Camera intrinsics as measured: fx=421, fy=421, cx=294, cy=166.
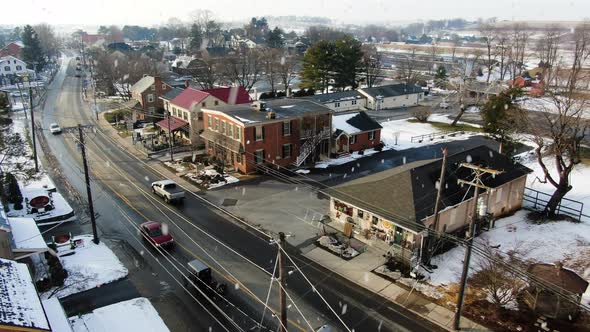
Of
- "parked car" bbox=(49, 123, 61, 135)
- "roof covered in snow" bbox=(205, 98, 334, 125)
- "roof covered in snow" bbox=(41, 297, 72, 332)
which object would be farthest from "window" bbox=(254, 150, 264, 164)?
"parked car" bbox=(49, 123, 61, 135)

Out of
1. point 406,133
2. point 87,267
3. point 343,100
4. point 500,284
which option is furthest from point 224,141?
point 343,100

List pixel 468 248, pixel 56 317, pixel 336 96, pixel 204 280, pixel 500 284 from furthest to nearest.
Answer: pixel 336 96, pixel 204 280, pixel 500 284, pixel 56 317, pixel 468 248

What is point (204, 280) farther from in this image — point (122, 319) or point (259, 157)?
point (259, 157)

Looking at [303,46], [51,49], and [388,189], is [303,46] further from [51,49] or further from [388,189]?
[388,189]

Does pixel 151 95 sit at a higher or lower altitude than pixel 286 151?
higher

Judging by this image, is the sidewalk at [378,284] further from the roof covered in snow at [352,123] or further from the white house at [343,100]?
the white house at [343,100]

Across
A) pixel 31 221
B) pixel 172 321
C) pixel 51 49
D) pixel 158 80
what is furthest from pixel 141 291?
pixel 51 49
